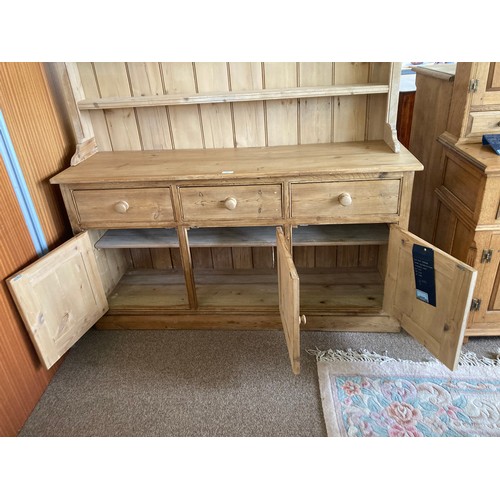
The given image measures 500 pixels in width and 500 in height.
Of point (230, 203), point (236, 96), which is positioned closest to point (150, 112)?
point (236, 96)

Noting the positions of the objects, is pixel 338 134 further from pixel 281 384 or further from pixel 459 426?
pixel 459 426

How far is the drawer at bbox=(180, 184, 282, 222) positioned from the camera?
1.76m

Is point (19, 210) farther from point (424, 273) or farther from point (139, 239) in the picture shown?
point (424, 273)

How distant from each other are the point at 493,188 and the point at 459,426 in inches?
36.3

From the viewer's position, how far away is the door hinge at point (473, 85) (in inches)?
66.1

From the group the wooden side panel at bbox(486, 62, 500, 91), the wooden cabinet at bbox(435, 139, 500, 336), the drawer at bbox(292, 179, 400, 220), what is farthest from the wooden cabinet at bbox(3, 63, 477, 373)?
the wooden side panel at bbox(486, 62, 500, 91)

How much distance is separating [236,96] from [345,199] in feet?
2.28

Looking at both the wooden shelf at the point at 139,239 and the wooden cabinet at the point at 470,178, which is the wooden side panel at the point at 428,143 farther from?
the wooden shelf at the point at 139,239

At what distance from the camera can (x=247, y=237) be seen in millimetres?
2006

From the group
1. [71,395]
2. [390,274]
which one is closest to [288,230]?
[390,274]

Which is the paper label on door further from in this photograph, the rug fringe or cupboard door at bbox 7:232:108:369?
cupboard door at bbox 7:232:108:369

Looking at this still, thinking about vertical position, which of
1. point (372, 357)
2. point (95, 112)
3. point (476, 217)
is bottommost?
point (372, 357)

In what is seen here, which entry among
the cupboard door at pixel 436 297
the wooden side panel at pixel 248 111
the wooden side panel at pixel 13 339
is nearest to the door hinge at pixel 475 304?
the cupboard door at pixel 436 297

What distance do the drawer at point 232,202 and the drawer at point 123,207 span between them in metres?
0.10
